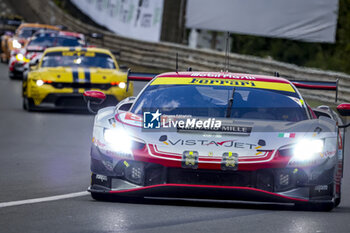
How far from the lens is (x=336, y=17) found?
3366cm

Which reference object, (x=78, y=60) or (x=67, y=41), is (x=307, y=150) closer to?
(x=78, y=60)

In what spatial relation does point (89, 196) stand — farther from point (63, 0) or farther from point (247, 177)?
point (63, 0)

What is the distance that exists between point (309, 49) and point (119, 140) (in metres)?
33.7

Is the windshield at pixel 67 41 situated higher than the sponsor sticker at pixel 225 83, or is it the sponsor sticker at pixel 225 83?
the windshield at pixel 67 41

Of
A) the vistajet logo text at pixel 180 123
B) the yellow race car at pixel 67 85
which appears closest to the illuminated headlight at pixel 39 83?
the yellow race car at pixel 67 85

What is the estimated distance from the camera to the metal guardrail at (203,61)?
22102 mm

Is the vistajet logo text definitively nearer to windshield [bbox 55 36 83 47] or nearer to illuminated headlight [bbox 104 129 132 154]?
illuminated headlight [bbox 104 129 132 154]

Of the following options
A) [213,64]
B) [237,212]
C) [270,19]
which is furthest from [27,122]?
[270,19]

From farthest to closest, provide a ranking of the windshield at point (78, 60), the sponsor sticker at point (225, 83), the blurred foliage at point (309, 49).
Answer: the blurred foliage at point (309, 49)
the windshield at point (78, 60)
the sponsor sticker at point (225, 83)

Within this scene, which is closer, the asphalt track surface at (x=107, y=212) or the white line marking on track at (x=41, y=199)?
the asphalt track surface at (x=107, y=212)

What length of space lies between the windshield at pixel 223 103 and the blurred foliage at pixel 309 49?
23952 mm

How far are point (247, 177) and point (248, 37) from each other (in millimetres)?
36341

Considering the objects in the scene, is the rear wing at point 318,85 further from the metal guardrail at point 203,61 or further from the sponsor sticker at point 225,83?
the metal guardrail at point 203,61

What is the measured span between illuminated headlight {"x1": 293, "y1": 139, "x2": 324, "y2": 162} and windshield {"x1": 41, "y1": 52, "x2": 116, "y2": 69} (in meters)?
11.6
